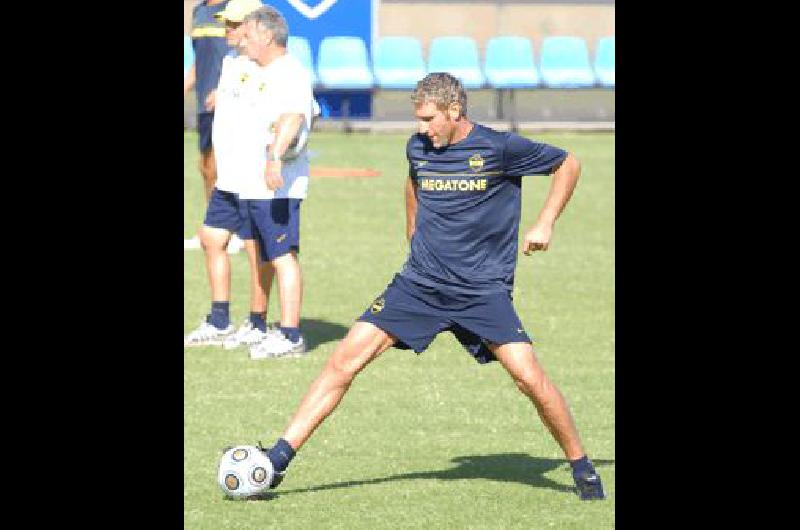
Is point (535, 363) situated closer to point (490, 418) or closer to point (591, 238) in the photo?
point (490, 418)

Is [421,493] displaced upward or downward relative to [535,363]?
downward

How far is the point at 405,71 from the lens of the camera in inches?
1309

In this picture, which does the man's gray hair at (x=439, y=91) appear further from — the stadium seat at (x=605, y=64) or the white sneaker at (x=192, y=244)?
the stadium seat at (x=605, y=64)

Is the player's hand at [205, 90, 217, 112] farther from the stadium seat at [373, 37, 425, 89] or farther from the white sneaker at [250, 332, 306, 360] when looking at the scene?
the stadium seat at [373, 37, 425, 89]

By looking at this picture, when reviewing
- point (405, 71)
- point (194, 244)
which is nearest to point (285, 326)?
point (194, 244)

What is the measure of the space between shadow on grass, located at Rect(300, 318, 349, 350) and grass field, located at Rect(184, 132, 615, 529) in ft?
0.05

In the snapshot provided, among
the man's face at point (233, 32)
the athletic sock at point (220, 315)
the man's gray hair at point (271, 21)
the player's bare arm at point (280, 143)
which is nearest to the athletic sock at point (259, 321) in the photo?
the athletic sock at point (220, 315)

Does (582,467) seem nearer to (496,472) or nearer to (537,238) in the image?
(496,472)

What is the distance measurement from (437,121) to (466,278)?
785 mm

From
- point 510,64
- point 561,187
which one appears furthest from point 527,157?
point 510,64

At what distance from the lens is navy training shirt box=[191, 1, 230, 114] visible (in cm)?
1583

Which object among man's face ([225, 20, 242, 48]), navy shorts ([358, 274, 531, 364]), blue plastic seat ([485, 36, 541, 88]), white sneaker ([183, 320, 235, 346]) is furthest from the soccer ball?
blue plastic seat ([485, 36, 541, 88])

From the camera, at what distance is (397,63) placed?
33531 millimetres
